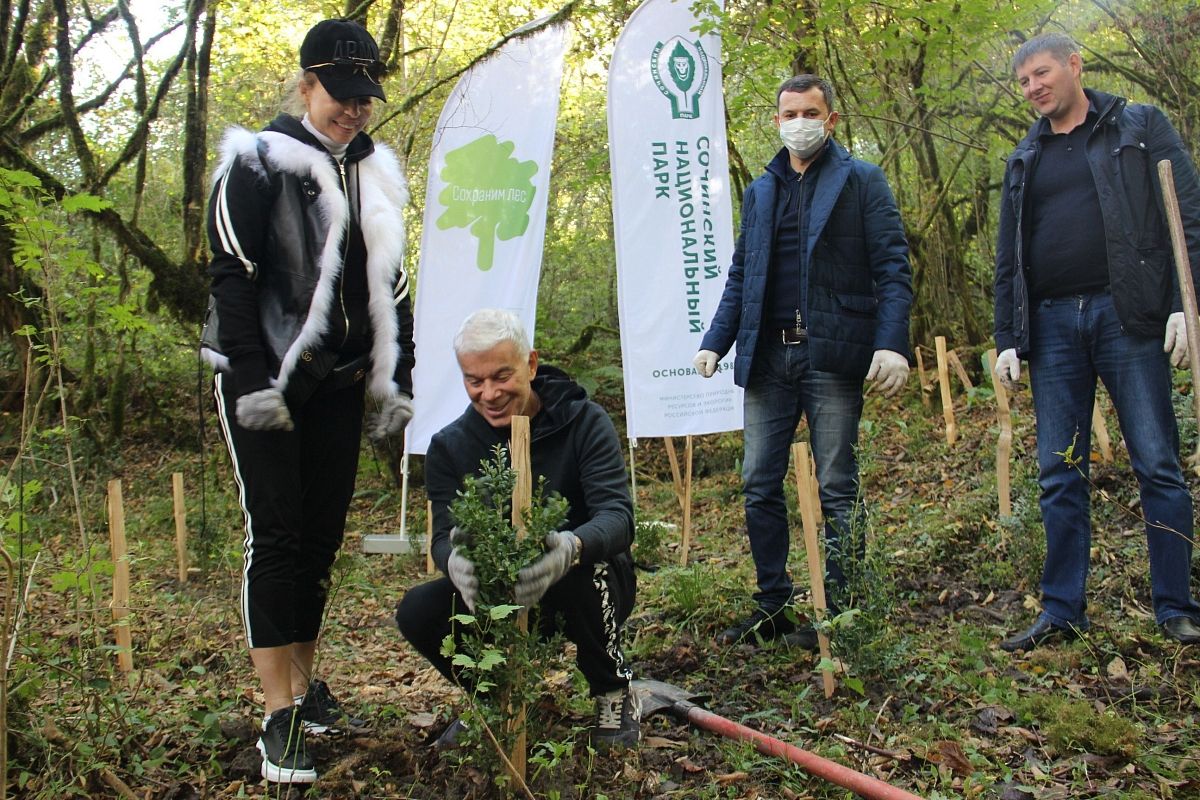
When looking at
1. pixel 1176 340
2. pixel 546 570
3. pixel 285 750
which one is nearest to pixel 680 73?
pixel 1176 340

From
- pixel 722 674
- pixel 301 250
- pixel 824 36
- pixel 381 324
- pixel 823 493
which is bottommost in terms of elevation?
pixel 722 674

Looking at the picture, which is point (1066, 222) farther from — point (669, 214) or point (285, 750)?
point (285, 750)

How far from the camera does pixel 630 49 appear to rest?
5.99 meters

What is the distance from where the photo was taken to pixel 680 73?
19.7 ft

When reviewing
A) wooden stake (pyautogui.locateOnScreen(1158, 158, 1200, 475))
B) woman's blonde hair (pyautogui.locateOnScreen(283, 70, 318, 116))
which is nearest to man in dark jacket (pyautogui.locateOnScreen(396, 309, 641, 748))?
woman's blonde hair (pyautogui.locateOnScreen(283, 70, 318, 116))

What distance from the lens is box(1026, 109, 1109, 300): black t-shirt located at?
132 inches

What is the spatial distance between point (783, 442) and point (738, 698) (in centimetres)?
100

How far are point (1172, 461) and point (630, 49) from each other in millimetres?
4041

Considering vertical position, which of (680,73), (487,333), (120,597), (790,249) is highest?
(680,73)

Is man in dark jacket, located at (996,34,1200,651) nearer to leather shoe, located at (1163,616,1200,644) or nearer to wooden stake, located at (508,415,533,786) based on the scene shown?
leather shoe, located at (1163,616,1200,644)

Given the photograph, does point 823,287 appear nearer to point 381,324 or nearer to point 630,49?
point 381,324

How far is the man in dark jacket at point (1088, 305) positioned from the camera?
→ 3242 millimetres

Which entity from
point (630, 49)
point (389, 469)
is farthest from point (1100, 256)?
point (389, 469)

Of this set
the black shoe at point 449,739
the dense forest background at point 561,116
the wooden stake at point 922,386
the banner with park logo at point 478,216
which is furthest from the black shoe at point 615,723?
the wooden stake at point 922,386
